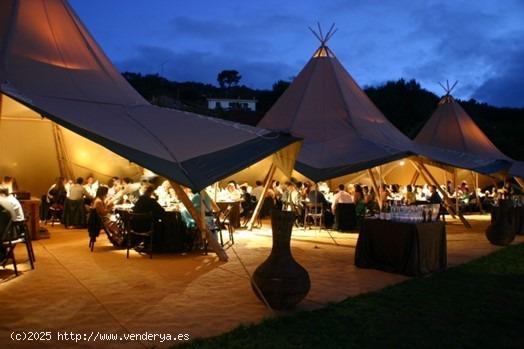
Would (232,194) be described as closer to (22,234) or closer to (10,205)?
(22,234)

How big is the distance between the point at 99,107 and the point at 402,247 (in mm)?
4559

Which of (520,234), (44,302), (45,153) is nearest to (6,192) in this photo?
(44,302)

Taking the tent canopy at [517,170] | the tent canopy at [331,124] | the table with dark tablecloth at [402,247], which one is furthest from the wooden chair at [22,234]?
the tent canopy at [517,170]

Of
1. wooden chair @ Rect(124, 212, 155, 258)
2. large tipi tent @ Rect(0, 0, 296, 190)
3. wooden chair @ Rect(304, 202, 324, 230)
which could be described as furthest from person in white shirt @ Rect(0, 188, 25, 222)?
wooden chair @ Rect(304, 202, 324, 230)

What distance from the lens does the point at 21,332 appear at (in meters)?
3.91

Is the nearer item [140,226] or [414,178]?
[140,226]

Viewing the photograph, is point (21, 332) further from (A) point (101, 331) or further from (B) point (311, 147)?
(B) point (311, 147)

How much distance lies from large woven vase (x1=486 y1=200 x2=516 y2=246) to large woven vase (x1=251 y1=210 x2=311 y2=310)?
220 inches

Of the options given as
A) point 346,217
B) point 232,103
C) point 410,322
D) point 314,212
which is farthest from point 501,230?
point 232,103

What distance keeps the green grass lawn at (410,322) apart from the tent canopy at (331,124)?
4.38 metres

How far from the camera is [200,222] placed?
23.8 ft

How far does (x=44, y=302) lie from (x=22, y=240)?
1608 millimetres

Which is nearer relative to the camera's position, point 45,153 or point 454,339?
point 454,339

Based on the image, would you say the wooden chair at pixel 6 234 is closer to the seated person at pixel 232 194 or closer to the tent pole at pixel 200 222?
the tent pole at pixel 200 222
